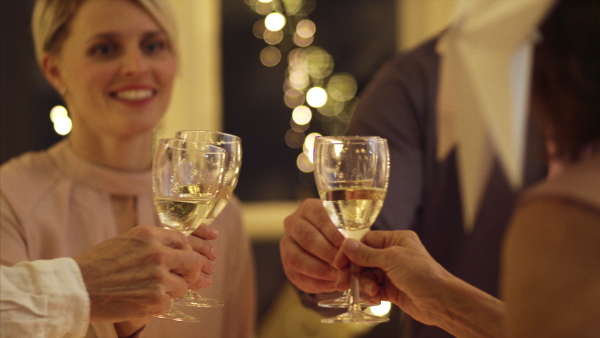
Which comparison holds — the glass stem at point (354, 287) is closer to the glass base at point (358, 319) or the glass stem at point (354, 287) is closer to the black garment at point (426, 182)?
the glass base at point (358, 319)

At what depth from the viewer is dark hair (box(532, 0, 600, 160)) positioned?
27.9 inches

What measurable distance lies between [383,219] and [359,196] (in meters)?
0.53

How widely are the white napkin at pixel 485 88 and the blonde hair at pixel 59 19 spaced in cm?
75

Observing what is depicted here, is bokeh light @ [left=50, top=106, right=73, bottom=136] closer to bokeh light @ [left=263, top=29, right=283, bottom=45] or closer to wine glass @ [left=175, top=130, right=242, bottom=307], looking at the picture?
bokeh light @ [left=263, top=29, right=283, bottom=45]

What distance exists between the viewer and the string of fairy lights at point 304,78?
13.1 feet

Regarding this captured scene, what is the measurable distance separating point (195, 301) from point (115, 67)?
793 mm

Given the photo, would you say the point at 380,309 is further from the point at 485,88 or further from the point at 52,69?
the point at 52,69

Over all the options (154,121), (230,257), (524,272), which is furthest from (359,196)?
(154,121)

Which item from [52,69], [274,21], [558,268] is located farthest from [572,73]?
[274,21]

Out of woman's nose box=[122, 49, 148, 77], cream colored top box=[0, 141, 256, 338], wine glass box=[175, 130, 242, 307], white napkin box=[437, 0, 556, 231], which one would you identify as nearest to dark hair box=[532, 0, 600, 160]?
white napkin box=[437, 0, 556, 231]

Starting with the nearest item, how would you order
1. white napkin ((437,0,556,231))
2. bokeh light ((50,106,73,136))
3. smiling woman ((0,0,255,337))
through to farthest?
white napkin ((437,0,556,231)) < smiling woman ((0,0,255,337)) < bokeh light ((50,106,73,136))

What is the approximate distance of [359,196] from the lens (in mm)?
1108

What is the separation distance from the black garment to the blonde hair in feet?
1.89

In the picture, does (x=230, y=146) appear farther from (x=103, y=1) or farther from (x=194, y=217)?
(x=103, y=1)
